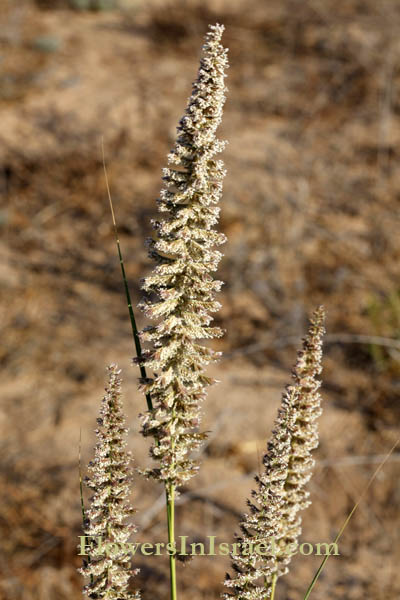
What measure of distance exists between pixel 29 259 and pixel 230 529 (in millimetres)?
3926

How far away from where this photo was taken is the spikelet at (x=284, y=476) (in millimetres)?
1399

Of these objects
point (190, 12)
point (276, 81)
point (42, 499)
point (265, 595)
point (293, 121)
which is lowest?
point (265, 595)

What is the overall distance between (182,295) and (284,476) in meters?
0.53

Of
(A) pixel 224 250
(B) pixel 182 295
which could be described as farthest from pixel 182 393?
(A) pixel 224 250

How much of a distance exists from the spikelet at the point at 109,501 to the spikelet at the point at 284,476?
1.01 ft

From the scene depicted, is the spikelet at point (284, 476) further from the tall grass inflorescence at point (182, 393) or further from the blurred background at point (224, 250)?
the blurred background at point (224, 250)

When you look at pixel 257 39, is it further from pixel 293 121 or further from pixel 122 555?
pixel 122 555

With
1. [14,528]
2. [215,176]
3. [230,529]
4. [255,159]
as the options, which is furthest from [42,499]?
[255,159]

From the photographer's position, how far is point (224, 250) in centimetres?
630

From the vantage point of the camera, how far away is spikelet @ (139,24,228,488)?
1.33 metres

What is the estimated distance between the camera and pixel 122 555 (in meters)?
1.50

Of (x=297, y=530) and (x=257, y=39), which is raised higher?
(x=257, y=39)

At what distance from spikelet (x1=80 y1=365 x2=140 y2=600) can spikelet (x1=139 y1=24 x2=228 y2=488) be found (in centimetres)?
8

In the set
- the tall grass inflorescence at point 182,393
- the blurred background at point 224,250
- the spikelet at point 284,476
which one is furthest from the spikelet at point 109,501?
the blurred background at point 224,250
